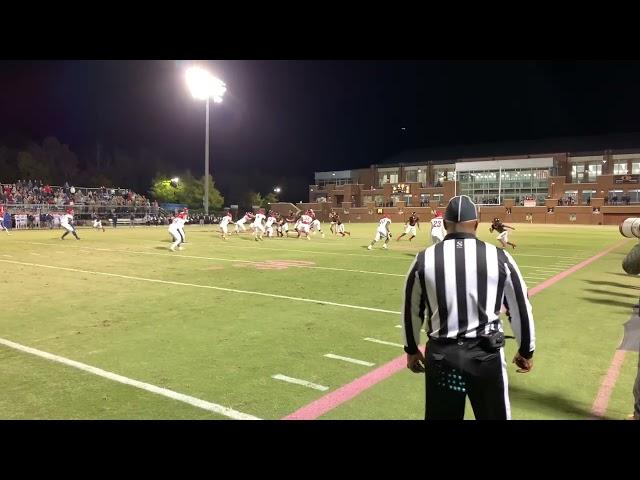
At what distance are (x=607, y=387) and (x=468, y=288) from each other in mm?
3137

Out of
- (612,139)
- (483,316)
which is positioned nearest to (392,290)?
(483,316)

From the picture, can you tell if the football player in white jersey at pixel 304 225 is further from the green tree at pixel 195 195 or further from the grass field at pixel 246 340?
the green tree at pixel 195 195

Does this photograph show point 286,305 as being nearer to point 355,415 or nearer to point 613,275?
point 355,415

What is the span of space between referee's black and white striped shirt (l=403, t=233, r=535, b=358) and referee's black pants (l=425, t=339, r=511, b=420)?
4.0 inches

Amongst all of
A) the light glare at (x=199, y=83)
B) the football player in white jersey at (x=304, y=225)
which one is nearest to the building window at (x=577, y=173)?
the light glare at (x=199, y=83)

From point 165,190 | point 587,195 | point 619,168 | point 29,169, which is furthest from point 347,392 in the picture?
point 619,168

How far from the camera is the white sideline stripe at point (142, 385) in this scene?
4160mm

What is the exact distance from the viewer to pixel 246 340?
655 cm

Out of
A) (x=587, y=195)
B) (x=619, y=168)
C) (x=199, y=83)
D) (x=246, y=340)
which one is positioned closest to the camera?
(x=246, y=340)

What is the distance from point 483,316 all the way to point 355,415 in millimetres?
1772

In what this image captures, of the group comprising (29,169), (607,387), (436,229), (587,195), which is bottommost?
(607,387)

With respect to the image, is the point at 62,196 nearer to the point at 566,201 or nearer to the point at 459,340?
the point at 459,340

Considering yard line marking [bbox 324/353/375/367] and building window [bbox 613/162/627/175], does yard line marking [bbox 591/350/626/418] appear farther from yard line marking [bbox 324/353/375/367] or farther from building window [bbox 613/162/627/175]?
building window [bbox 613/162/627/175]

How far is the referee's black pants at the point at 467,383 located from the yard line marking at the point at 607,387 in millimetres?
2055
